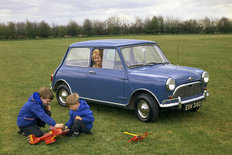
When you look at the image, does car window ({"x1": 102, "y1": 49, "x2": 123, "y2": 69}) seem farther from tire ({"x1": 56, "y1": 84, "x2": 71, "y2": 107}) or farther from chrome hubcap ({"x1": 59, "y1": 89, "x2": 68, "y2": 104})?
chrome hubcap ({"x1": 59, "y1": 89, "x2": 68, "y2": 104})

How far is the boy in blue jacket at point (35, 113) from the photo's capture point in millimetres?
5040

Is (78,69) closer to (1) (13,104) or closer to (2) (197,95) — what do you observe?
(1) (13,104)

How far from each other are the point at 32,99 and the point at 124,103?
212 centimetres

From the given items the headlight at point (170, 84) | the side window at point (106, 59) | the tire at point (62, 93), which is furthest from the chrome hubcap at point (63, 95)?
the headlight at point (170, 84)

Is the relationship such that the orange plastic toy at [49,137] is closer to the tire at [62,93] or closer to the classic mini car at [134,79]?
the classic mini car at [134,79]

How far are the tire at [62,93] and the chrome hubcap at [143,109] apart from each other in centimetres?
233

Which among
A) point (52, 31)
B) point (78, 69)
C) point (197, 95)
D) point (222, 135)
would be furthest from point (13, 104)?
point (52, 31)

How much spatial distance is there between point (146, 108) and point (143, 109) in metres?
0.09

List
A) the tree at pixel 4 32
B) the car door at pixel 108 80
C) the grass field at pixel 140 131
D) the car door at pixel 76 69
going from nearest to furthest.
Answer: the grass field at pixel 140 131, the car door at pixel 108 80, the car door at pixel 76 69, the tree at pixel 4 32

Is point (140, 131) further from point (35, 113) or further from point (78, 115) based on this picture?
point (35, 113)

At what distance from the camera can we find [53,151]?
478 cm

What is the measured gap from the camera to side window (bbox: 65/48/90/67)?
7.28m

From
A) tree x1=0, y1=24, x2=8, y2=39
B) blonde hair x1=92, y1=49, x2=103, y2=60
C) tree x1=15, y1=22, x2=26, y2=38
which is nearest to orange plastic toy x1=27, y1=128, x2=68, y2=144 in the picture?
blonde hair x1=92, y1=49, x2=103, y2=60

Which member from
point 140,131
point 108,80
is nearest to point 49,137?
point 140,131
